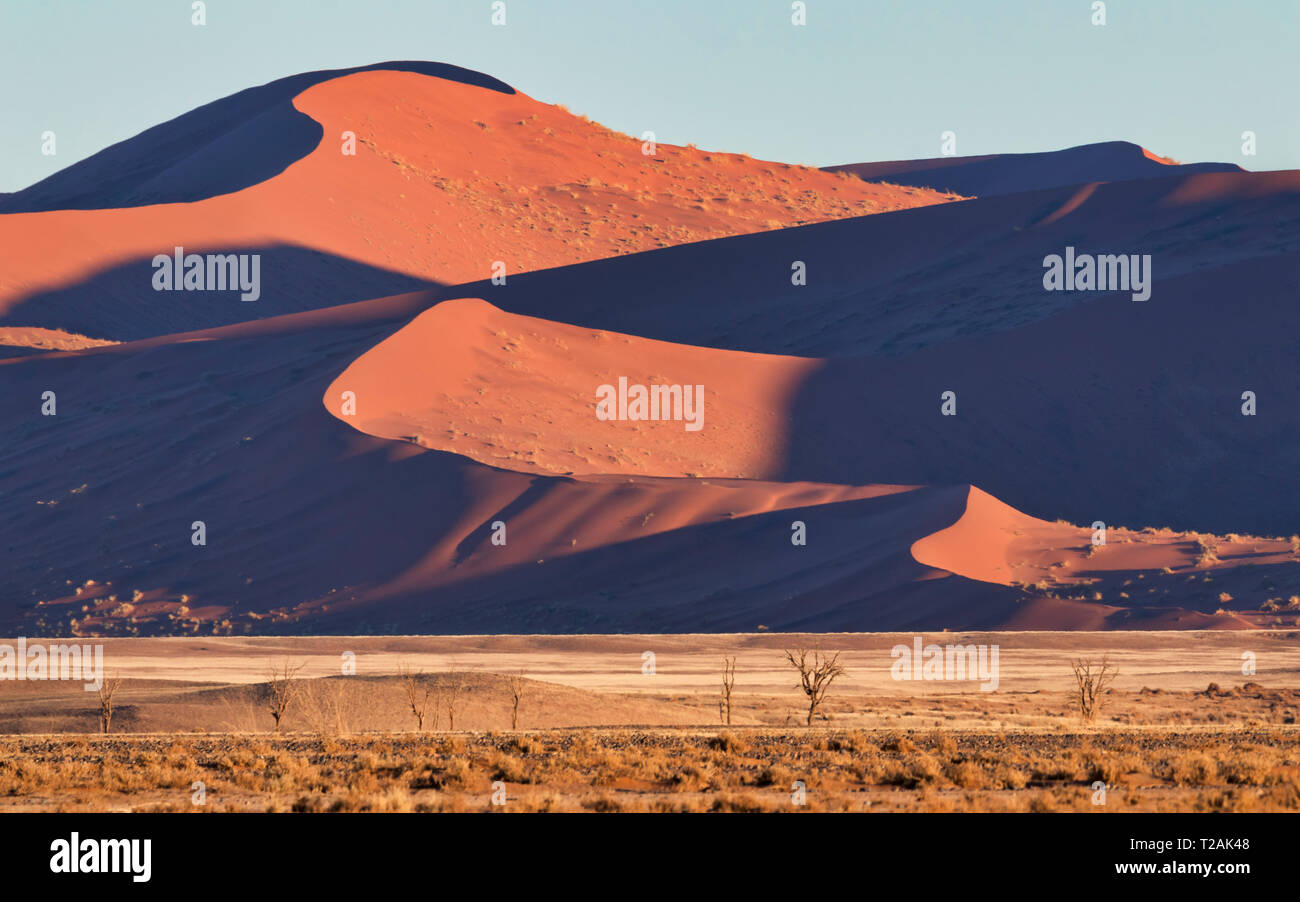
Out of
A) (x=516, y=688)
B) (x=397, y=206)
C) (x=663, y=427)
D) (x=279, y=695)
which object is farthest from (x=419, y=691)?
(x=397, y=206)

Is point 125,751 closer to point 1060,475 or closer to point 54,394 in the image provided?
point 1060,475

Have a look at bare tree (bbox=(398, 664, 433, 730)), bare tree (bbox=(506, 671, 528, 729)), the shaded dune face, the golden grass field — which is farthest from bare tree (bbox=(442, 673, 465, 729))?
the shaded dune face

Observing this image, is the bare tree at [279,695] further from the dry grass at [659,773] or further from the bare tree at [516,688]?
the dry grass at [659,773]

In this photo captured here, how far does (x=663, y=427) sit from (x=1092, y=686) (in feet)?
112

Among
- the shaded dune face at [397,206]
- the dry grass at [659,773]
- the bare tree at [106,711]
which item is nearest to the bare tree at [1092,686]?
the dry grass at [659,773]

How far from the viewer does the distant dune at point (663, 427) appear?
45.1 metres

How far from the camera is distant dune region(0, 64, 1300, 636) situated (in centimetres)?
4509

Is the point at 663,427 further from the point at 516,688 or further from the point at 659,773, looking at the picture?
the point at 659,773

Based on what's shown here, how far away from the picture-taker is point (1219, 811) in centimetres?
1111

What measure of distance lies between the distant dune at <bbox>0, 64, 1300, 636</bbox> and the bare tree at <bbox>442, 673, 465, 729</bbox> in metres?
15.6

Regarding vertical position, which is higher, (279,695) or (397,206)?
(397,206)

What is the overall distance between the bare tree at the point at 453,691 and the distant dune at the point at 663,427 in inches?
613

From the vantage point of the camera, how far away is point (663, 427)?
59875 millimetres
